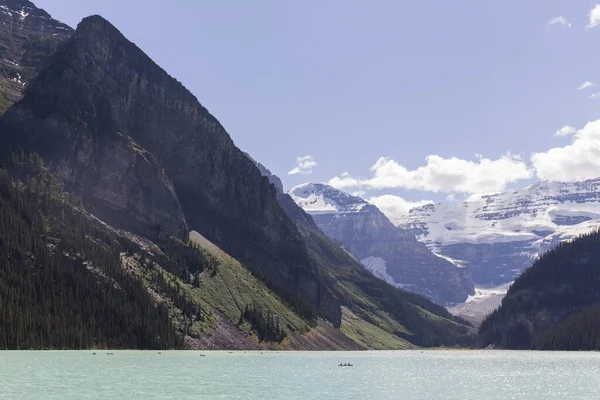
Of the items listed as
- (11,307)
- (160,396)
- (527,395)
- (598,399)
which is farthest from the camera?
(11,307)

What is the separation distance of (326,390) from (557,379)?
53704 millimetres

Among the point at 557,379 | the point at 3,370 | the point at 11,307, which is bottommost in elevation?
the point at 557,379

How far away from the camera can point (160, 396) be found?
267 feet

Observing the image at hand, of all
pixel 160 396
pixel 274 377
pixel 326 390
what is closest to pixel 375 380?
pixel 274 377

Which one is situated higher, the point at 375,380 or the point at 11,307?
the point at 11,307

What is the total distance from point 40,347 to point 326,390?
11559cm

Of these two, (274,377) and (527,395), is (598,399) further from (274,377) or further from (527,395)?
(274,377)

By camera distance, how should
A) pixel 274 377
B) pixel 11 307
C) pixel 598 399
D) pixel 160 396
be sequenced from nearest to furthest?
pixel 160 396, pixel 598 399, pixel 274 377, pixel 11 307

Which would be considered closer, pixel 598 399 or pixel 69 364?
pixel 598 399

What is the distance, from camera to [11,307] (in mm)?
183500

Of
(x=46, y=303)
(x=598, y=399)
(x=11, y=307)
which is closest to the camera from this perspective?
(x=598, y=399)

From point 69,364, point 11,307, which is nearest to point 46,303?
point 11,307

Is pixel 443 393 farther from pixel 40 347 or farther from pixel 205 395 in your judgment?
pixel 40 347

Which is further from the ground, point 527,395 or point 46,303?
point 46,303
